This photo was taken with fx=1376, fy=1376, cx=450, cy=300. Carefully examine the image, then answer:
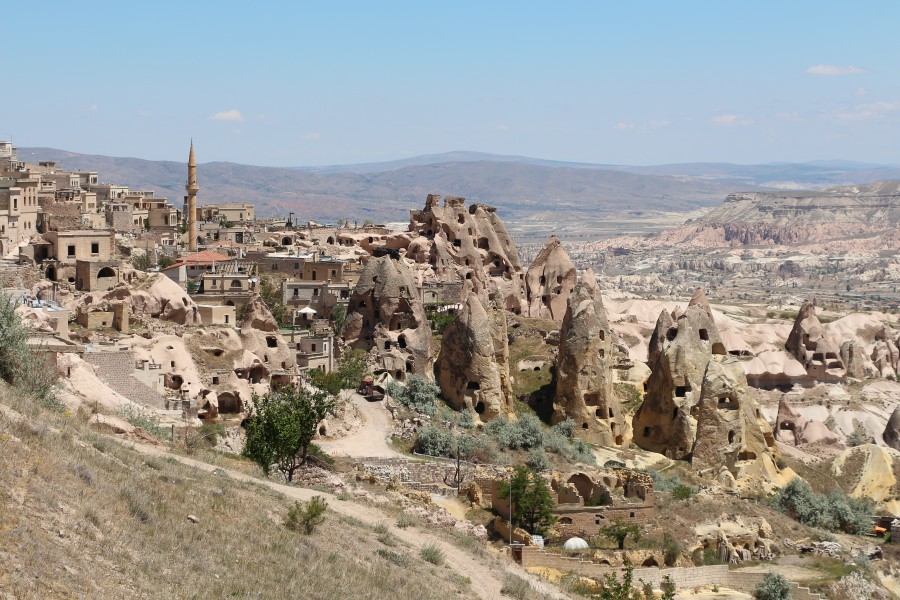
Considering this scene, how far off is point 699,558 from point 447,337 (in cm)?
2090

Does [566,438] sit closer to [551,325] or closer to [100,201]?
[551,325]

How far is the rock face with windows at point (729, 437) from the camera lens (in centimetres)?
5325

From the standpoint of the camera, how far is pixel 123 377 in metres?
39.3

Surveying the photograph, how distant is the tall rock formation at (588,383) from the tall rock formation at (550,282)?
15729 millimetres

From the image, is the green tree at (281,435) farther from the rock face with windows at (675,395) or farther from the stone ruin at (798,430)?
the stone ruin at (798,430)

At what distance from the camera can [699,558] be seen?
126ft

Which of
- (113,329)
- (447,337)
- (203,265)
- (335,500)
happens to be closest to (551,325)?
(447,337)

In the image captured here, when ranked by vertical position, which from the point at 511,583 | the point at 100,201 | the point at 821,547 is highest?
Result: the point at 100,201

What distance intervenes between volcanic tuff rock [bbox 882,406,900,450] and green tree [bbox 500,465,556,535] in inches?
1721

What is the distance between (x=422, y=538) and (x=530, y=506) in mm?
8571

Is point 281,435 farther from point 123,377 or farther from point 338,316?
point 338,316

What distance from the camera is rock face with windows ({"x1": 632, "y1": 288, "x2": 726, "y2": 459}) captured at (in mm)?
55469

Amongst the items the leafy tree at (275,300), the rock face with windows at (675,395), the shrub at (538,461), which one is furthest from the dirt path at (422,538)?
the leafy tree at (275,300)

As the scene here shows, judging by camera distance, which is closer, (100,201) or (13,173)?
(13,173)
